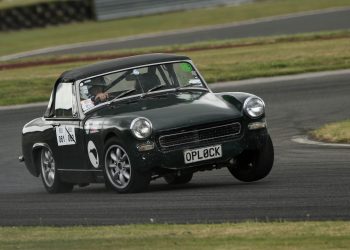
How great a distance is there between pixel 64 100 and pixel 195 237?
4570 millimetres

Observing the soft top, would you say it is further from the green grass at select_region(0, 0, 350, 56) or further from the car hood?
the green grass at select_region(0, 0, 350, 56)

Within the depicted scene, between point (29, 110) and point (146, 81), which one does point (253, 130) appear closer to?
point (146, 81)

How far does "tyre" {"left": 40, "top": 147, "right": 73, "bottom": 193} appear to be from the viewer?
492 inches

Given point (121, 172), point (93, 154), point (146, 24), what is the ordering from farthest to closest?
point (146, 24)
point (93, 154)
point (121, 172)

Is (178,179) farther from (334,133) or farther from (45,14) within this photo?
(45,14)

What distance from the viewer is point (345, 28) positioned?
31984 millimetres

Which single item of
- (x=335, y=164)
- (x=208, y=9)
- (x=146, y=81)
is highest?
(x=146, y=81)

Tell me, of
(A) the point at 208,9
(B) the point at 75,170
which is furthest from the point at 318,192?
(A) the point at 208,9

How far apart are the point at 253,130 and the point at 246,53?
16247mm

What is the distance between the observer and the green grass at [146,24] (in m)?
38.4

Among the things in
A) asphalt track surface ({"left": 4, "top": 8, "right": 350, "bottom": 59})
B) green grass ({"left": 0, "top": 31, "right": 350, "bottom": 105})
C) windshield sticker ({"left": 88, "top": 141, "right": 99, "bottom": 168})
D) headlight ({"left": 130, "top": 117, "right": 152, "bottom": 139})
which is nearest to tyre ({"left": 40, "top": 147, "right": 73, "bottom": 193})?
windshield sticker ({"left": 88, "top": 141, "right": 99, "bottom": 168})

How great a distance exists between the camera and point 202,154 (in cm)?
1066

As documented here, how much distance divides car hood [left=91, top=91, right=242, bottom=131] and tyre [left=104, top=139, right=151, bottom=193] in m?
0.29

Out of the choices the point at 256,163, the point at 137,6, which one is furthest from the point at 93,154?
the point at 137,6
